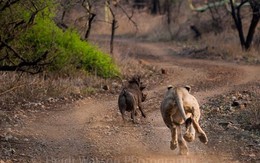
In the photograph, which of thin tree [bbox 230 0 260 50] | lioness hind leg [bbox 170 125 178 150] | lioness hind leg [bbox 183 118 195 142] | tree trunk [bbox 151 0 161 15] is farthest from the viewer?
tree trunk [bbox 151 0 161 15]

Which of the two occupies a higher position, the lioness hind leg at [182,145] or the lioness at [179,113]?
the lioness at [179,113]

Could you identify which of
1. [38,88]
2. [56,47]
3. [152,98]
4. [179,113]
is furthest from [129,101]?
[56,47]

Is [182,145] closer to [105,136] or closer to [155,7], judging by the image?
[105,136]

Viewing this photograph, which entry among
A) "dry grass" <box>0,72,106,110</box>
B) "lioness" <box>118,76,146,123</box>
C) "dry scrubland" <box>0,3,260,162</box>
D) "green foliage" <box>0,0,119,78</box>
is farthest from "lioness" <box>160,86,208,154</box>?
"green foliage" <box>0,0,119,78</box>

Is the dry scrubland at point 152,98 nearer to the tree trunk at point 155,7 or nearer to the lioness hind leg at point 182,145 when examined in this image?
the lioness hind leg at point 182,145

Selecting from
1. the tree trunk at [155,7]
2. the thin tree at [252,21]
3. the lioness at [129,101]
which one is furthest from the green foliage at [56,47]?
the tree trunk at [155,7]

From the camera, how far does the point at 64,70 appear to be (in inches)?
578

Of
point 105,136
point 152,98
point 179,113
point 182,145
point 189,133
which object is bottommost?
point 152,98

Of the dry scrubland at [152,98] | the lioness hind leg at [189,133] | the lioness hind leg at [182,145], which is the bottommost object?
the dry scrubland at [152,98]

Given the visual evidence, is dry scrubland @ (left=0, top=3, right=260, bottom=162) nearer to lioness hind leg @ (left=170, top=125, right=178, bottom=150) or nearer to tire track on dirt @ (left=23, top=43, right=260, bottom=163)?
tire track on dirt @ (left=23, top=43, right=260, bottom=163)

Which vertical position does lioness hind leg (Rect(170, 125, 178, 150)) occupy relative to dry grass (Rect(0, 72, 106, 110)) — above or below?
above

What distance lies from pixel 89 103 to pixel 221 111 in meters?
2.92

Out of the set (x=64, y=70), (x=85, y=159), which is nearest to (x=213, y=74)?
(x=64, y=70)

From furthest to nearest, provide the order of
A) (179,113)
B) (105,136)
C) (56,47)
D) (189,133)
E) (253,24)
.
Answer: (253,24), (56,47), (105,136), (179,113), (189,133)
